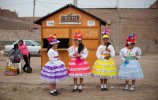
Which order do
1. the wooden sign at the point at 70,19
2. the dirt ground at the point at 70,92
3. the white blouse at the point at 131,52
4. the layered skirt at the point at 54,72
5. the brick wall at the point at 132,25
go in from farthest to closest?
the brick wall at the point at 132,25
the wooden sign at the point at 70,19
the white blouse at the point at 131,52
the layered skirt at the point at 54,72
the dirt ground at the point at 70,92

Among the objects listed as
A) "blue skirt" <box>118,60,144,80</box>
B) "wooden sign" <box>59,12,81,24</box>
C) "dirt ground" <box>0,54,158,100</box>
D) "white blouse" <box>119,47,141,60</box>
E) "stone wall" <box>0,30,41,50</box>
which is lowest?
"dirt ground" <box>0,54,158,100</box>

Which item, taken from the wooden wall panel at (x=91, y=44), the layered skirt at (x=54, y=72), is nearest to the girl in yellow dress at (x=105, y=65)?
the layered skirt at (x=54, y=72)

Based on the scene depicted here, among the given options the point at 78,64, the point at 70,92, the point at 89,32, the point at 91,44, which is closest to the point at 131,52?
the point at 78,64

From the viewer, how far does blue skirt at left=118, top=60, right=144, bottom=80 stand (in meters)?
9.74

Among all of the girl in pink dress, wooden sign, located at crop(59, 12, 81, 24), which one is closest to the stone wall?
wooden sign, located at crop(59, 12, 81, 24)

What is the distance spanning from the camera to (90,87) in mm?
10492

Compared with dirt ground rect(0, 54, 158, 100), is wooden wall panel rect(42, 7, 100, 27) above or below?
above

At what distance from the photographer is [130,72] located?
9.75 m

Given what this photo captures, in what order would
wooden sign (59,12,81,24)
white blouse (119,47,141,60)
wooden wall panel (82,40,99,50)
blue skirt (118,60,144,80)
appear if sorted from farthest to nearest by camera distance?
wooden sign (59,12,81,24)
wooden wall panel (82,40,99,50)
white blouse (119,47,141,60)
blue skirt (118,60,144,80)

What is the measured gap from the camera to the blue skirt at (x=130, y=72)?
974 cm

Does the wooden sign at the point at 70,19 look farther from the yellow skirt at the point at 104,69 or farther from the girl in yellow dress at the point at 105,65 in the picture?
the yellow skirt at the point at 104,69

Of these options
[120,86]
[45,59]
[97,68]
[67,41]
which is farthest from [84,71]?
[67,41]

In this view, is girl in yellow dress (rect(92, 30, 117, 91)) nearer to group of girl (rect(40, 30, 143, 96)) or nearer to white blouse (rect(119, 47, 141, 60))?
group of girl (rect(40, 30, 143, 96))

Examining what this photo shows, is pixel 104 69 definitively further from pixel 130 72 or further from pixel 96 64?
pixel 130 72
